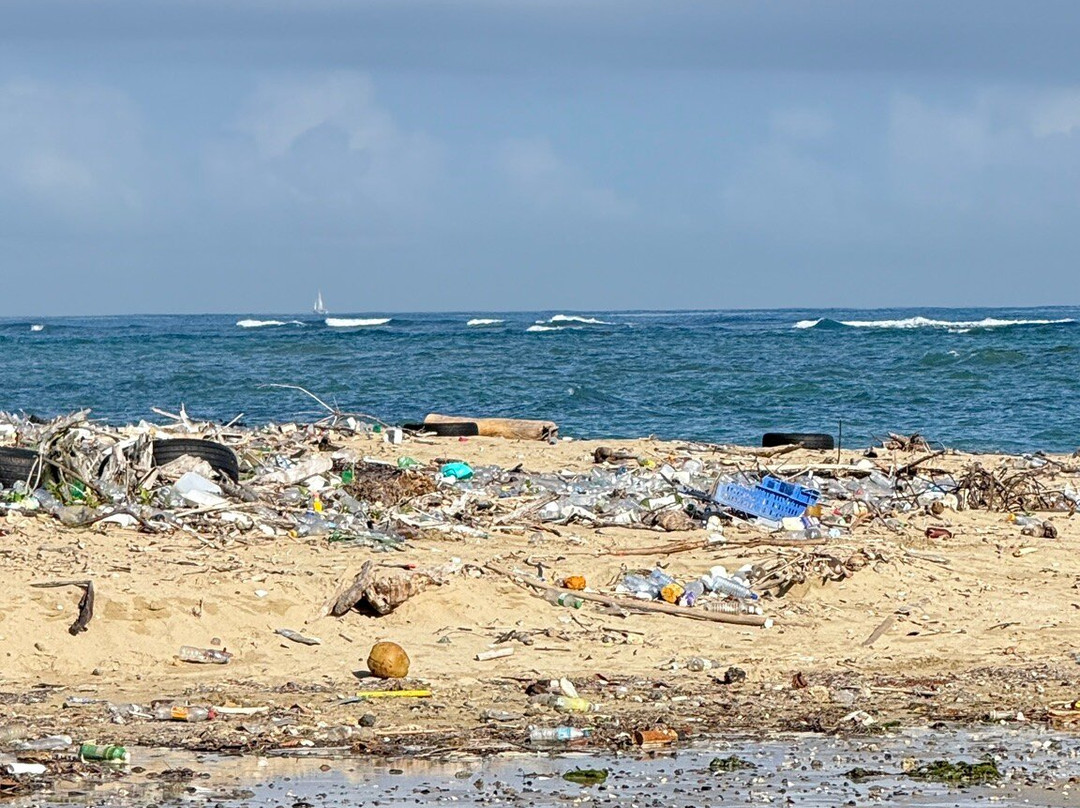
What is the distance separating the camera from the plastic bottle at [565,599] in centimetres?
679

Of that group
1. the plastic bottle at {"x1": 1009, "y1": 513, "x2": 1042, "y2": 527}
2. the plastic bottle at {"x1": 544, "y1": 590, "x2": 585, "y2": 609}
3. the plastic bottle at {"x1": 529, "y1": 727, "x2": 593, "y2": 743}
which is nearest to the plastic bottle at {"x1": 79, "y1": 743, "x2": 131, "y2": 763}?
the plastic bottle at {"x1": 529, "y1": 727, "x2": 593, "y2": 743}

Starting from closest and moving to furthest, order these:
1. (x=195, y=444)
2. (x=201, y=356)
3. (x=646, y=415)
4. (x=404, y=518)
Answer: (x=404, y=518), (x=195, y=444), (x=646, y=415), (x=201, y=356)

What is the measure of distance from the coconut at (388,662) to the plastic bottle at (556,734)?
937 millimetres

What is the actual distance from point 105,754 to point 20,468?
4.47 metres

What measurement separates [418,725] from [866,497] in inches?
207

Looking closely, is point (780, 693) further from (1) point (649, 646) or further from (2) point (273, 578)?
(2) point (273, 578)

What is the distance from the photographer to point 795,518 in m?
8.61

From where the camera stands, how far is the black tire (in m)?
13.6

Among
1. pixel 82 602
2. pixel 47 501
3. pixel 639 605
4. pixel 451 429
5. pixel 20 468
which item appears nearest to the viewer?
pixel 82 602

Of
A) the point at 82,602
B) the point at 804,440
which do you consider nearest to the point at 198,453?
the point at 82,602

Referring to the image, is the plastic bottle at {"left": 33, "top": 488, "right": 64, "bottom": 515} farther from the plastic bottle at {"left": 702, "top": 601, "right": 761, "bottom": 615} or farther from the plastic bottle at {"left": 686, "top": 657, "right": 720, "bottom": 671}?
the plastic bottle at {"left": 686, "top": 657, "right": 720, "bottom": 671}

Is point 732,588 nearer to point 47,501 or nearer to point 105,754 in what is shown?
point 105,754

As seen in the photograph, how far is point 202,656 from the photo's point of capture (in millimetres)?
5984

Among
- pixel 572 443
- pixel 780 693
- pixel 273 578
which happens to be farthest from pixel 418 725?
pixel 572 443
